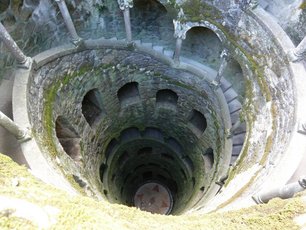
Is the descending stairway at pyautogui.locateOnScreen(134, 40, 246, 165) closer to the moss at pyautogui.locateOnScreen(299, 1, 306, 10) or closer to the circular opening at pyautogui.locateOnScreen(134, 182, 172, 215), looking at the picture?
the moss at pyautogui.locateOnScreen(299, 1, 306, 10)

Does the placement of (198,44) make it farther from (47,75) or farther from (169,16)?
(47,75)

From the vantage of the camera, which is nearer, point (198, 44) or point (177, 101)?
point (198, 44)

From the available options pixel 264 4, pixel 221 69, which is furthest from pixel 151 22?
pixel 264 4

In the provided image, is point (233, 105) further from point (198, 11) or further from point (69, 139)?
A: point (69, 139)

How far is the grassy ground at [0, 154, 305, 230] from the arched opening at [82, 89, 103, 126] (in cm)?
959

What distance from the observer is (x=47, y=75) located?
1048 centimetres

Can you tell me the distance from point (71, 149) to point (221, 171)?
5.95 m

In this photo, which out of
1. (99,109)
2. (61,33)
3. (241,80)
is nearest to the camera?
(61,33)

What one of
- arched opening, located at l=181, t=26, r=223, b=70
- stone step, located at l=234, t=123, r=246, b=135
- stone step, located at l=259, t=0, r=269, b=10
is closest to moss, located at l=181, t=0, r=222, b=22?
arched opening, located at l=181, t=26, r=223, b=70

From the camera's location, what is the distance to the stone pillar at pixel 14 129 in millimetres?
7918

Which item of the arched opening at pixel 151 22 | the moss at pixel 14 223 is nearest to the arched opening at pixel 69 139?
the arched opening at pixel 151 22

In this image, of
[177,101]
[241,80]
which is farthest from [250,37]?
[177,101]

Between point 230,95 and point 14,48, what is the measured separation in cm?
844

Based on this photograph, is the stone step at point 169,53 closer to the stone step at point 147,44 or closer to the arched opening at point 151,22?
the arched opening at point 151,22
